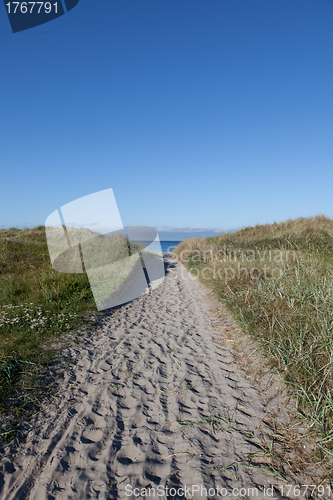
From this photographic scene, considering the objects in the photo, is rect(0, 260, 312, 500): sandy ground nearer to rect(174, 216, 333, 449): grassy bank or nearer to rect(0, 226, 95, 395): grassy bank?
rect(174, 216, 333, 449): grassy bank

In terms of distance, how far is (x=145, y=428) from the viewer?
123 inches

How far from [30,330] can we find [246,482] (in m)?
4.61

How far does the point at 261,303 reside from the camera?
213 inches

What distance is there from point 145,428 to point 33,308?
4355mm

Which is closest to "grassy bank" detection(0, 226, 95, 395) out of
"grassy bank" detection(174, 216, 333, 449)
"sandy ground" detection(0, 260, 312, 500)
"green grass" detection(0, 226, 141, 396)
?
"green grass" detection(0, 226, 141, 396)

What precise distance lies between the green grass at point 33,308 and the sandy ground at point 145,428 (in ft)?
2.27

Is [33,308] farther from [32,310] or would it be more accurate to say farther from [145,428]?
[145,428]

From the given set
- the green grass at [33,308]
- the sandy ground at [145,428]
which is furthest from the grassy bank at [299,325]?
the green grass at [33,308]

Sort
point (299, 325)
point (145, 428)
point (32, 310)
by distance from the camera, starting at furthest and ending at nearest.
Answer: point (32, 310)
point (299, 325)
point (145, 428)

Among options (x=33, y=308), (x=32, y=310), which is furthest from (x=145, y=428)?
(x=33, y=308)

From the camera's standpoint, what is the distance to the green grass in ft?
14.3

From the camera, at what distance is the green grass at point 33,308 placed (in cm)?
437

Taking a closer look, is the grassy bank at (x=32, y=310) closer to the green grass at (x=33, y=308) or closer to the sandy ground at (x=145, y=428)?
the green grass at (x=33, y=308)

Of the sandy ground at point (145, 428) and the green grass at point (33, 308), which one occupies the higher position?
the green grass at point (33, 308)
